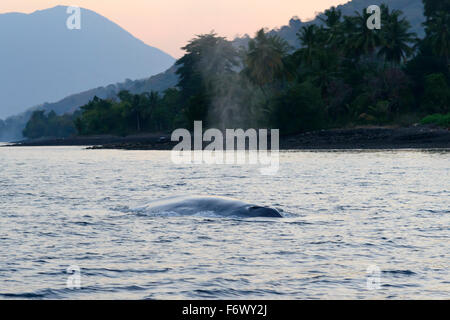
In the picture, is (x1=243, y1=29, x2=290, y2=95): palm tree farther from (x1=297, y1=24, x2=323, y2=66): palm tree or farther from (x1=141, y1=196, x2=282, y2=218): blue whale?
(x1=141, y1=196, x2=282, y2=218): blue whale

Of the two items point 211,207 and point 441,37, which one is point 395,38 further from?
point 211,207

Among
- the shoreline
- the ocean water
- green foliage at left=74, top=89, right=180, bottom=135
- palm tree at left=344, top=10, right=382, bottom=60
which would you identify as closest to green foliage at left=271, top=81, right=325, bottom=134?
the shoreline

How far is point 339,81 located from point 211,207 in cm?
9101

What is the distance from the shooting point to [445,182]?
35.7 m

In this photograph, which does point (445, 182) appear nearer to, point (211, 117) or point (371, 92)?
point (371, 92)

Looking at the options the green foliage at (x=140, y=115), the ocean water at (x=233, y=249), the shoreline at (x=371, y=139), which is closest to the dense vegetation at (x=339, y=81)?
the shoreline at (x=371, y=139)

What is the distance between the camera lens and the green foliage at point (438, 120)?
87.6 metres

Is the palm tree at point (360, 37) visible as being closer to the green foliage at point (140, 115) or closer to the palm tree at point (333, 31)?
the palm tree at point (333, 31)

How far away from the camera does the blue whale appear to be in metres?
21.9

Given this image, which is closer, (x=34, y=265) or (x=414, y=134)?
(x=34, y=265)

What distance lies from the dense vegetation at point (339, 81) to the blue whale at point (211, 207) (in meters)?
71.7
